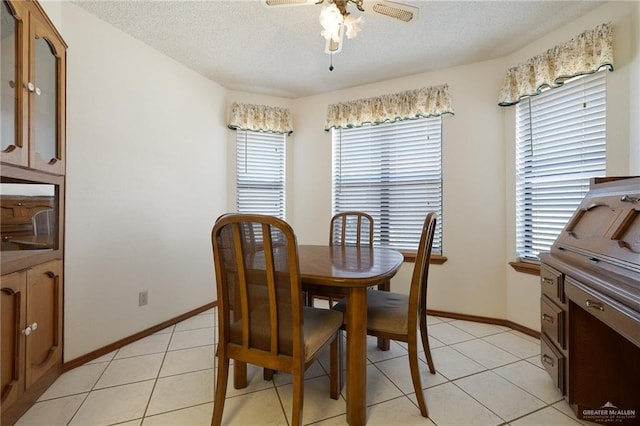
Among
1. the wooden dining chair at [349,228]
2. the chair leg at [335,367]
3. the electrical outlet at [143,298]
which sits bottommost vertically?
the chair leg at [335,367]

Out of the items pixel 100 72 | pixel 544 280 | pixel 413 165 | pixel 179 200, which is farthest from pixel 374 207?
pixel 100 72

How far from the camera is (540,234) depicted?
7.39 ft

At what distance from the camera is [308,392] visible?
63.2 inches

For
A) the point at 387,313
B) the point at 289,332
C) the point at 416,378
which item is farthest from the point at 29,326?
the point at 416,378

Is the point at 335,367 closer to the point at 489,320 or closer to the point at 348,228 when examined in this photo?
the point at 348,228

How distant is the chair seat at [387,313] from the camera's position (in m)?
1.46

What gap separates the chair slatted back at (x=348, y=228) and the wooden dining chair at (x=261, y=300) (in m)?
1.27

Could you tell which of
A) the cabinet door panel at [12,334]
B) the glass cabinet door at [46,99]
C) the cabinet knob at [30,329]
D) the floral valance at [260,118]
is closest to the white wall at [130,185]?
the glass cabinet door at [46,99]

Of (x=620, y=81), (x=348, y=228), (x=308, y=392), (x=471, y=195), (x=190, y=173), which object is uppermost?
(x=620, y=81)

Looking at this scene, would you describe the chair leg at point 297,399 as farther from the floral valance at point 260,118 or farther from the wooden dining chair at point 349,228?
the floral valance at point 260,118

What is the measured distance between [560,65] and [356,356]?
249 centimetres

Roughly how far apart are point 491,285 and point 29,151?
11.4 feet

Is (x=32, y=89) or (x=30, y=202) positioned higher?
(x=32, y=89)

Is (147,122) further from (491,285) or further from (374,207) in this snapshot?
(491,285)
